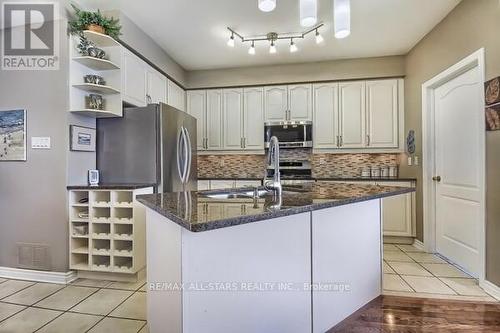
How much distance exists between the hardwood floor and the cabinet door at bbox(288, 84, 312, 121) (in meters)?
2.81

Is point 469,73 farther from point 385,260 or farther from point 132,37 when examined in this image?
point 132,37

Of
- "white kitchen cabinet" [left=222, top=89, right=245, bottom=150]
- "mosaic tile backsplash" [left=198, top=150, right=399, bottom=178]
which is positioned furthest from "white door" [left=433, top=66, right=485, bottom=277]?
"white kitchen cabinet" [left=222, top=89, right=245, bottom=150]

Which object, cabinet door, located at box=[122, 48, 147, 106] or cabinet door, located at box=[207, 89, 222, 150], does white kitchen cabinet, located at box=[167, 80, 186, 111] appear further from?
cabinet door, located at box=[122, 48, 147, 106]

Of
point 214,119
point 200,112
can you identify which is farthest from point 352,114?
point 200,112

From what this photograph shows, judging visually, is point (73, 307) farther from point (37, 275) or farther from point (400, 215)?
point (400, 215)

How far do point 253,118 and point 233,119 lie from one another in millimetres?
326

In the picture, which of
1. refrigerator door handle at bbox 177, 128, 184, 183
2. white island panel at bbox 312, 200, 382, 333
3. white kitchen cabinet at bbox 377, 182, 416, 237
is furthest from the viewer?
white kitchen cabinet at bbox 377, 182, 416, 237

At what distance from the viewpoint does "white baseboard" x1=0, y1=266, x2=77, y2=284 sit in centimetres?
254

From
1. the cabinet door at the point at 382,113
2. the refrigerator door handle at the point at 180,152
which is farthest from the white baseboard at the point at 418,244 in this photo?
the refrigerator door handle at the point at 180,152

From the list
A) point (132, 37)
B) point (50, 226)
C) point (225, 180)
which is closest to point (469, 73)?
point (225, 180)

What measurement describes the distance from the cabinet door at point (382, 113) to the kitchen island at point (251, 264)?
2.57m

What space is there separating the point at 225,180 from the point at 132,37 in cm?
219

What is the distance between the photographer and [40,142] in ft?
8.54

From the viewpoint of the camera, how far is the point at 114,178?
2.88 m
